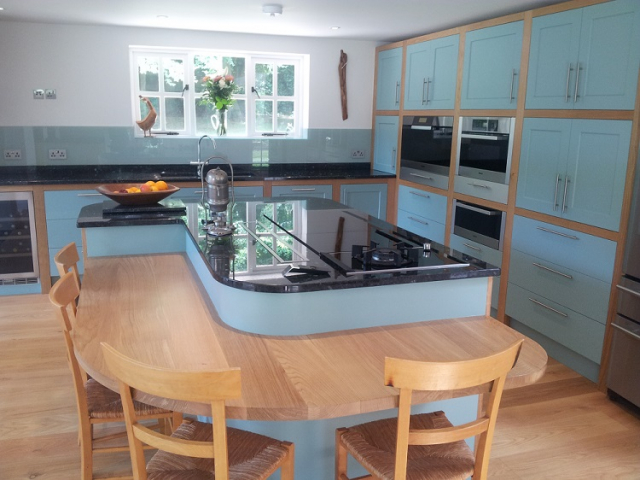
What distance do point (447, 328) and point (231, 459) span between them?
0.87 metres

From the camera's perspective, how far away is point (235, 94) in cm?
556

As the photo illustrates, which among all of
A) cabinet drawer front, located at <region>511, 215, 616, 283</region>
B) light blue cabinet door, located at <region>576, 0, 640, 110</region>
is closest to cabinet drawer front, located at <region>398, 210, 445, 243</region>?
cabinet drawer front, located at <region>511, 215, 616, 283</region>

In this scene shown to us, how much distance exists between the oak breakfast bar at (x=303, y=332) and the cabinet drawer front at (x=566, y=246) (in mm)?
1243

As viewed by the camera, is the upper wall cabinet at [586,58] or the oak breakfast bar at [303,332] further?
the upper wall cabinet at [586,58]

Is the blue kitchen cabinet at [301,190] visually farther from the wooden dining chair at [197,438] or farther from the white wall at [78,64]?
the wooden dining chair at [197,438]

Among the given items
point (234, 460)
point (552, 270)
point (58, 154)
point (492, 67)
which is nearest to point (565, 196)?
point (552, 270)

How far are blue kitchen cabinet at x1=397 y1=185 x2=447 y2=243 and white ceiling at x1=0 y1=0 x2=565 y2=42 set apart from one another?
1.39m

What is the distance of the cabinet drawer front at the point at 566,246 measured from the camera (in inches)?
124

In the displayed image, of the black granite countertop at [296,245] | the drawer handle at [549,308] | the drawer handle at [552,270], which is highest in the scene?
the black granite countertop at [296,245]

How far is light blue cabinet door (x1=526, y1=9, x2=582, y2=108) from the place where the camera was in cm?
330

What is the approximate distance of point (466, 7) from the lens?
152 inches

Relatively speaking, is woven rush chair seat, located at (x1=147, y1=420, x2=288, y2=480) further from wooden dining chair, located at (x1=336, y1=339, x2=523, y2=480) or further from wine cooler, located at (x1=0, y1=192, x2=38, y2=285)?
wine cooler, located at (x1=0, y1=192, x2=38, y2=285)

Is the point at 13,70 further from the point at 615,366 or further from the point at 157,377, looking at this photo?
the point at 615,366

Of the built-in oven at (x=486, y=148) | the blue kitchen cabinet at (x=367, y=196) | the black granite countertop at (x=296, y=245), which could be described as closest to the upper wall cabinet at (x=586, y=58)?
the built-in oven at (x=486, y=148)
